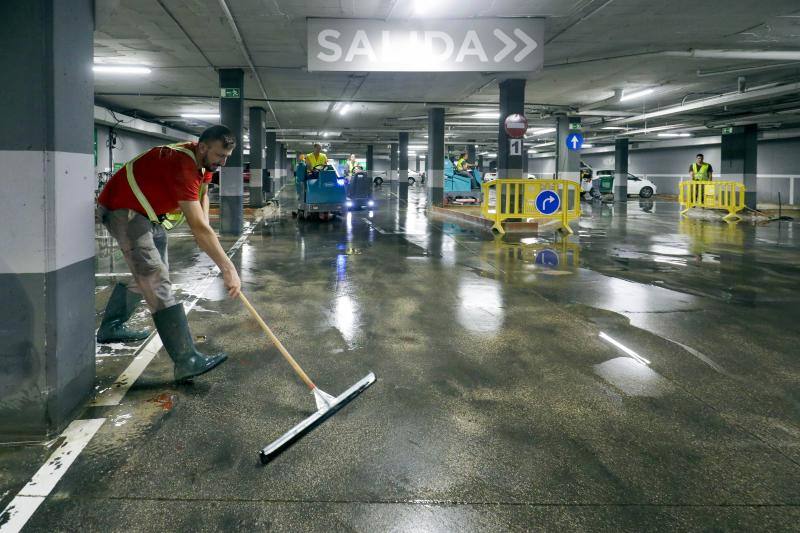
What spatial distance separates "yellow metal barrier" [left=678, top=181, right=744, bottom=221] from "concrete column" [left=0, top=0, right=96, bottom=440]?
22.0 metres

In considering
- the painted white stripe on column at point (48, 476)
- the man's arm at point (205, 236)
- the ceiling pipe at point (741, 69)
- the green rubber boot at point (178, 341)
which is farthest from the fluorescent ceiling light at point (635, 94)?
the painted white stripe on column at point (48, 476)

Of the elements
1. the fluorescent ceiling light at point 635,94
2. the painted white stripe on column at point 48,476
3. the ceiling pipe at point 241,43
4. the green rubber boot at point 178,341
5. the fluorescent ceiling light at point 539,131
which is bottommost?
the painted white stripe on column at point 48,476

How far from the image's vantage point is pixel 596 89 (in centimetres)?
1886

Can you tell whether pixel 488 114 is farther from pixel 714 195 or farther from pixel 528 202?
pixel 528 202

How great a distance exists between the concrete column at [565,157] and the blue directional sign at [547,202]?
8.35 meters

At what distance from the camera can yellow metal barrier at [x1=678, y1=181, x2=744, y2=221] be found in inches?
824

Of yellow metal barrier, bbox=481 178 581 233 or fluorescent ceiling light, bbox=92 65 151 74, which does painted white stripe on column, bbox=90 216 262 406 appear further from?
fluorescent ceiling light, bbox=92 65 151 74

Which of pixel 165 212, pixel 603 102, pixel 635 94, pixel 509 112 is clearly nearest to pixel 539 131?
pixel 603 102

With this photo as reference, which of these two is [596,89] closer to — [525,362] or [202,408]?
[525,362]

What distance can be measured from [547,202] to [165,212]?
41.4 feet

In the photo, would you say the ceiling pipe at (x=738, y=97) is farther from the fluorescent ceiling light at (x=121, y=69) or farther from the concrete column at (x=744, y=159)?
the fluorescent ceiling light at (x=121, y=69)

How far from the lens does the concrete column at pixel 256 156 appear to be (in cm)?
2189

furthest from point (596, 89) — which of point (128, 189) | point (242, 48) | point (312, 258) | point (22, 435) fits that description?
point (22, 435)

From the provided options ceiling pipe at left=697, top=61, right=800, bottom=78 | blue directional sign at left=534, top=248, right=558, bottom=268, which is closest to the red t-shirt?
blue directional sign at left=534, top=248, right=558, bottom=268
